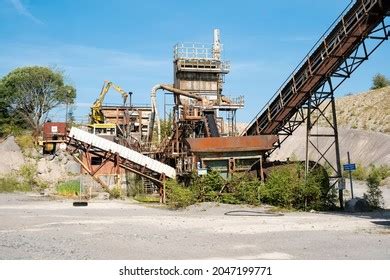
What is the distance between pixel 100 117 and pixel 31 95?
42.3 feet

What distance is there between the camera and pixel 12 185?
110 ft

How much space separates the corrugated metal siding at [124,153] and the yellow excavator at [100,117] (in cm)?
1431

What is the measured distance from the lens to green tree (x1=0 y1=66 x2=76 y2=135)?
26.8 meters

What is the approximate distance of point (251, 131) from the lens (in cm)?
2027

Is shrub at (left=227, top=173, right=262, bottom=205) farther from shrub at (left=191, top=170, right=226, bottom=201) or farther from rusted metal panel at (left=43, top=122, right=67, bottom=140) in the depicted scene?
rusted metal panel at (left=43, top=122, right=67, bottom=140)

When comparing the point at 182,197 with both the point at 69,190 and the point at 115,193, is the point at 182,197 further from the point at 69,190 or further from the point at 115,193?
the point at 69,190

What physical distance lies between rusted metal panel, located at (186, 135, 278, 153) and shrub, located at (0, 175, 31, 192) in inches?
755

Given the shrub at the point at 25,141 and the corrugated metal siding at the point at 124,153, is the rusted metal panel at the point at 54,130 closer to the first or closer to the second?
the corrugated metal siding at the point at 124,153

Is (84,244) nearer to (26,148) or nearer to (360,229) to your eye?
(360,229)

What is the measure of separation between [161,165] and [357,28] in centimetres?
1087

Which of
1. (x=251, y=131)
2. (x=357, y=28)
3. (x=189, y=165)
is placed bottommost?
(x=189, y=165)

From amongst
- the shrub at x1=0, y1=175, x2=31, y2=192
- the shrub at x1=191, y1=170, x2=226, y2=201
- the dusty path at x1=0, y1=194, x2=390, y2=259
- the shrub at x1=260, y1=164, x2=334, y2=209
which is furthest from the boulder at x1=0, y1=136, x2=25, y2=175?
the shrub at x1=260, y1=164, x2=334, y2=209

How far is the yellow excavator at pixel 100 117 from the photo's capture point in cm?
3781
